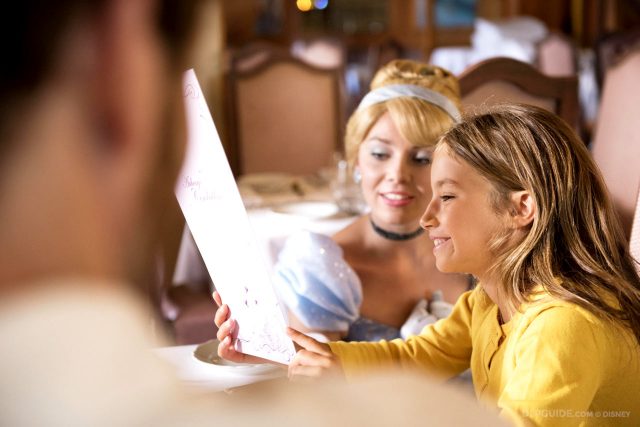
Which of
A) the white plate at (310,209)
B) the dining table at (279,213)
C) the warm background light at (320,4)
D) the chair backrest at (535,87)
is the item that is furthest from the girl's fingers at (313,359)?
the warm background light at (320,4)

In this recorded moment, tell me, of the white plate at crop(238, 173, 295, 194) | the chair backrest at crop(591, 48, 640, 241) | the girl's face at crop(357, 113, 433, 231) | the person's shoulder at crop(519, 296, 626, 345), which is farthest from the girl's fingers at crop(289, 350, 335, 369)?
the white plate at crop(238, 173, 295, 194)

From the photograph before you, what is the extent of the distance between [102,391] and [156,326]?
37mm

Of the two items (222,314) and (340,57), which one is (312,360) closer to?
(222,314)

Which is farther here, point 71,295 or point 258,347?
point 258,347

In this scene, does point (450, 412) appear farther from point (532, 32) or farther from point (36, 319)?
point (532, 32)

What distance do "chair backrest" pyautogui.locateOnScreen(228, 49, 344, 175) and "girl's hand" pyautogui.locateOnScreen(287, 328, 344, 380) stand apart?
2.86 metres

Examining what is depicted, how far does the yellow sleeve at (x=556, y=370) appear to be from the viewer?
30.8 inches

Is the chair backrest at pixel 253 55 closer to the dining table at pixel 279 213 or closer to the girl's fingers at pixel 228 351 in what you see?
the dining table at pixel 279 213

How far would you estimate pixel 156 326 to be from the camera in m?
0.33

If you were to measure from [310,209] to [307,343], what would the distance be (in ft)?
5.24

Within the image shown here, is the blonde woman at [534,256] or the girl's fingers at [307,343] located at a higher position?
the blonde woman at [534,256]

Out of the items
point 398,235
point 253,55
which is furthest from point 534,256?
point 253,55

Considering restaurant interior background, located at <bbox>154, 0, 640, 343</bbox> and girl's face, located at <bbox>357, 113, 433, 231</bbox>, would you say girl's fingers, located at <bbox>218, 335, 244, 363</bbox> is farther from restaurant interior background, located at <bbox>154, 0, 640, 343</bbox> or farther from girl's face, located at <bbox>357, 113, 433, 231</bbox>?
girl's face, located at <bbox>357, 113, 433, 231</bbox>

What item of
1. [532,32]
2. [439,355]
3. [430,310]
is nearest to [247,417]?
[439,355]
